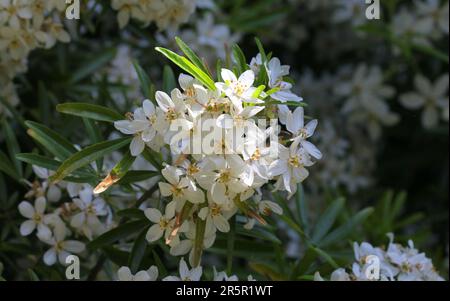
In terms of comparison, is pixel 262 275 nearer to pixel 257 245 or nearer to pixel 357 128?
pixel 257 245

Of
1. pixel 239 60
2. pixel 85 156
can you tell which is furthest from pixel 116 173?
pixel 239 60

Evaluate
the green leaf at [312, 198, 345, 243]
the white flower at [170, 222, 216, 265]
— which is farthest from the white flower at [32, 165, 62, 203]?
the green leaf at [312, 198, 345, 243]

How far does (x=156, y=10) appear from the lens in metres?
1.84

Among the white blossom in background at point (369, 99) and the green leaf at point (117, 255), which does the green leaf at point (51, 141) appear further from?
the white blossom in background at point (369, 99)

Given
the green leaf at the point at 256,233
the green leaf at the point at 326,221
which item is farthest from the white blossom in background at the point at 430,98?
the green leaf at the point at 256,233

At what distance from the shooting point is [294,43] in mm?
2791

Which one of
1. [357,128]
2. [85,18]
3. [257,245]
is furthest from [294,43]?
[257,245]

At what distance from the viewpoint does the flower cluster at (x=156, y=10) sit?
1.82 metres

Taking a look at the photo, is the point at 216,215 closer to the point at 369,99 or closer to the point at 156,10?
the point at 156,10

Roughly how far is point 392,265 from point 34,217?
71cm

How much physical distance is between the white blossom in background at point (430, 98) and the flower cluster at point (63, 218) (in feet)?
3.80

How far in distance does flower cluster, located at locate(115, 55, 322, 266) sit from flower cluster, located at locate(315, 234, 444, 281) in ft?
0.78

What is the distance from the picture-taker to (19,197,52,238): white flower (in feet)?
5.42

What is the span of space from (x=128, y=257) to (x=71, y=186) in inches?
7.2
